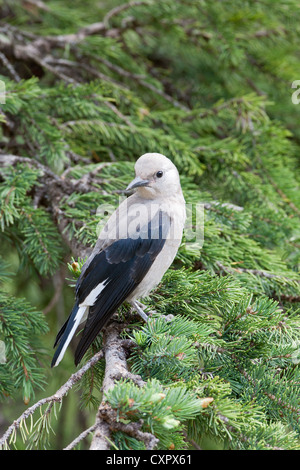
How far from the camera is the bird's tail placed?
1784 millimetres

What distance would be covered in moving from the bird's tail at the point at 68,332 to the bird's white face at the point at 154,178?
593 mm

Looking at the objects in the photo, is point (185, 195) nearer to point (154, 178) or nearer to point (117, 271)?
point (154, 178)

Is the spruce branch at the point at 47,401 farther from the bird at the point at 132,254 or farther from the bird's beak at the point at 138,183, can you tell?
the bird's beak at the point at 138,183

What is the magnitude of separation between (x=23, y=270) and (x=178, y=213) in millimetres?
965

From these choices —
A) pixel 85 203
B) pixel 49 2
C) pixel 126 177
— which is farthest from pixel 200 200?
pixel 49 2

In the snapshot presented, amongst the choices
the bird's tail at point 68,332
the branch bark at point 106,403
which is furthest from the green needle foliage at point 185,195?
the bird's tail at point 68,332

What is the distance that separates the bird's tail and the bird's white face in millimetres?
593

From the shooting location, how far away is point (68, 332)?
1.85m

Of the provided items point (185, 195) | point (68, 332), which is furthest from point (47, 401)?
point (185, 195)

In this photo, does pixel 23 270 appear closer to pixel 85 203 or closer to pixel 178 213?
pixel 85 203

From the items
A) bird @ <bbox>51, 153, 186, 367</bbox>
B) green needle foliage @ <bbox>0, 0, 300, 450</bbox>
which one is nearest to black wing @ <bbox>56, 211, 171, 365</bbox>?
bird @ <bbox>51, 153, 186, 367</bbox>

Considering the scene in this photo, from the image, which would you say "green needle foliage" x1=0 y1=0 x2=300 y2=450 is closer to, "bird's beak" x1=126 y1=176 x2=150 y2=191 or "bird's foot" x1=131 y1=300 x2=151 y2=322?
"bird's foot" x1=131 y1=300 x2=151 y2=322

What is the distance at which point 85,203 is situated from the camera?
228 cm

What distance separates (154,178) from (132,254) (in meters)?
0.39
